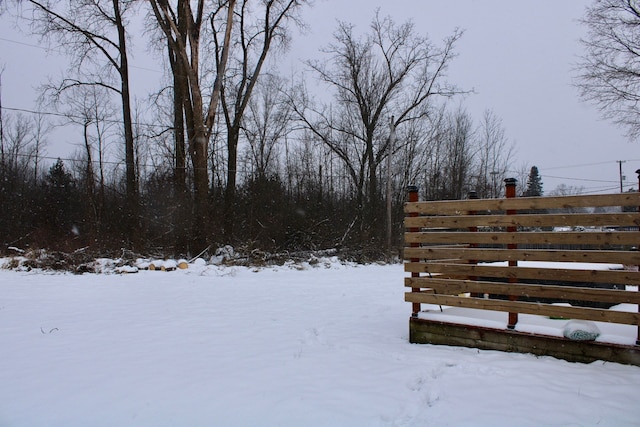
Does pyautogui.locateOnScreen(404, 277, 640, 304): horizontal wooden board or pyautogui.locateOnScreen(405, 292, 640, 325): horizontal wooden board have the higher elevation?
pyautogui.locateOnScreen(404, 277, 640, 304): horizontal wooden board

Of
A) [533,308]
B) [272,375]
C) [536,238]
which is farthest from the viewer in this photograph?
[536,238]

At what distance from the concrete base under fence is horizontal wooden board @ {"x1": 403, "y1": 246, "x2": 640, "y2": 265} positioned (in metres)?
0.71

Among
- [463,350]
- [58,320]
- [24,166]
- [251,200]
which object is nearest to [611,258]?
[463,350]

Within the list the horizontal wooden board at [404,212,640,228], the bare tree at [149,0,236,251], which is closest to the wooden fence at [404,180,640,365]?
the horizontal wooden board at [404,212,640,228]

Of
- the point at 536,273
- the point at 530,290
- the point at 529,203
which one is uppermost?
the point at 529,203

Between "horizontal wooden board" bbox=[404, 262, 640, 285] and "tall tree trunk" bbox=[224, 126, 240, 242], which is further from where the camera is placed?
"tall tree trunk" bbox=[224, 126, 240, 242]

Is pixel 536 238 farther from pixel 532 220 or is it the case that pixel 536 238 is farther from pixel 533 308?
pixel 533 308

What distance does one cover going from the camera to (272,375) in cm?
369

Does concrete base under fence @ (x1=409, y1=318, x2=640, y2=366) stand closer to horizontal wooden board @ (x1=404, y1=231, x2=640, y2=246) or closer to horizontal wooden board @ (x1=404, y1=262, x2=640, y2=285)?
horizontal wooden board @ (x1=404, y1=262, x2=640, y2=285)

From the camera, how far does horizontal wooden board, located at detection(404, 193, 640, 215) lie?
3.51 m

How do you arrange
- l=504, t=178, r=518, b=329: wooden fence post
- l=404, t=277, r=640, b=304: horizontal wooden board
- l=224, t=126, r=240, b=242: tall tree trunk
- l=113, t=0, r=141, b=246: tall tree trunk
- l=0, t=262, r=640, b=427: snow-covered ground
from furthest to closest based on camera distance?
1. l=224, t=126, r=240, b=242: tall tree trunk
2. l=113, t=0, r=141, b=246: tall tree trunk
3. l=504, t=178, r=518, b=329: wooden fence post
4. l=404, t=277, r=640, b=304: horizontal wooden board
5. l=0, t=262, r=640, b=427: snow-covered ground

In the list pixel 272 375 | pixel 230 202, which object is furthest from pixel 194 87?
pixel 272 375

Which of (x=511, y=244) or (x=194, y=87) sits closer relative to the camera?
(x=511, y=244)

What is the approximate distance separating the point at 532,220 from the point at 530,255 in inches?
13.6
